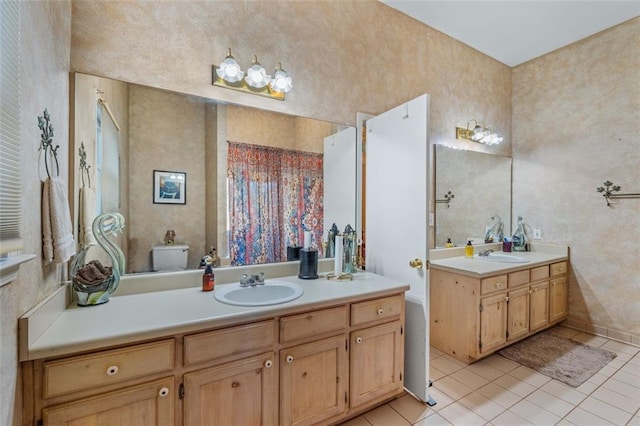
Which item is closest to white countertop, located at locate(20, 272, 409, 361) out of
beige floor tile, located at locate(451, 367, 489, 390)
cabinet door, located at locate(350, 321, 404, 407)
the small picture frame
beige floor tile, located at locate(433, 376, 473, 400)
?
cabinet door, located at locate(350, 321, 404, 407)

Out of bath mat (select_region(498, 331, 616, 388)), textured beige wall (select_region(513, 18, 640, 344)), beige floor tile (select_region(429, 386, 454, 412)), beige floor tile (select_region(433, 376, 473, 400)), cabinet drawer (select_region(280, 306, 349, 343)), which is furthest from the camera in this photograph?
textured beige wall (select_region(513, 18, 640, 344))

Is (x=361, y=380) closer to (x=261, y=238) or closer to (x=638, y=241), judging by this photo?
(x=261, y=238)

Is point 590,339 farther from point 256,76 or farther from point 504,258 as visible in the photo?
point 256,76

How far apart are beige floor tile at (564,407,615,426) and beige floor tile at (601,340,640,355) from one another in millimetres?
Result: 1291

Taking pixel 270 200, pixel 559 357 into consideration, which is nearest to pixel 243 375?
pixel 270 200

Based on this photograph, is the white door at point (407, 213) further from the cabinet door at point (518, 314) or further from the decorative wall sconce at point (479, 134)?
the decorative wall sconce at point (479, 134)

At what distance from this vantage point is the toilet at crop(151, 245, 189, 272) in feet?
5.40

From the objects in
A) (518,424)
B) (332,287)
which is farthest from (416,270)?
(518,424)

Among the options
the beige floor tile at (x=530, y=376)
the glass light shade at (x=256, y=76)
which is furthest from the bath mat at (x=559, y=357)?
the glass light shade at (x=256, y=76)

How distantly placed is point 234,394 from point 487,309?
2082mm

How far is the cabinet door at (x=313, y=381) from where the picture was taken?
141 centimetres

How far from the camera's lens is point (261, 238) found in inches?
78.2

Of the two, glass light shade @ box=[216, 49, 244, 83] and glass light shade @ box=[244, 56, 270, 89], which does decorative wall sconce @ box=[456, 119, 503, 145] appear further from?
glass light shade @ box=[216, 49, 244, 83]

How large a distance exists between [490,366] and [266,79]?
2842 mm
